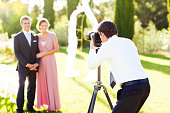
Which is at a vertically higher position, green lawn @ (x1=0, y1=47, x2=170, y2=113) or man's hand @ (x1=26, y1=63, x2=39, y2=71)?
man's hand @ (x1=26, y1=63, x2=39, y2=71)

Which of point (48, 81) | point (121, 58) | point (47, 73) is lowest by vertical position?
point (48, 81)

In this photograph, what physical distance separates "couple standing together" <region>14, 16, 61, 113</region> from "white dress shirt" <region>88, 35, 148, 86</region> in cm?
238

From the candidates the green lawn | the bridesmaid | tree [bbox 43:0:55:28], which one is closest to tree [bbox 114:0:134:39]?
the green lawn

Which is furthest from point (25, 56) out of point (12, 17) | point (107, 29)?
point (12, 17)

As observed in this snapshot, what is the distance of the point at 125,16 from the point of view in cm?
1747

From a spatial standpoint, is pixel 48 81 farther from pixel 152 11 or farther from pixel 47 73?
pixel 152 11

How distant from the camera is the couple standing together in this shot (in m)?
4.85

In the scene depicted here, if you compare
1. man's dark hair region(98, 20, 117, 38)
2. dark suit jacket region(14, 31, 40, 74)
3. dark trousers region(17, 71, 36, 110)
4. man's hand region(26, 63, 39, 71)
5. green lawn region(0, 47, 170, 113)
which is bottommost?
green lawn region(0, 47, 170, 113)

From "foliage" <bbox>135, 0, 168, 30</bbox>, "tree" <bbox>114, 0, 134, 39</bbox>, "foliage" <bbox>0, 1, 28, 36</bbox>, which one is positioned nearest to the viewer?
"tree" <bbox>114, 0, 134, 39</bbox>

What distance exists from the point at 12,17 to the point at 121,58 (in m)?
30.6

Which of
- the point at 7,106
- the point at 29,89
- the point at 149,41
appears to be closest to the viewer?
the point at 29,89

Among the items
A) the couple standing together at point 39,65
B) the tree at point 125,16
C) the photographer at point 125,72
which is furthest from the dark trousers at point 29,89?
the tree at point 125,16

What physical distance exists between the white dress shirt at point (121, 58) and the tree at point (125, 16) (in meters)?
15.0

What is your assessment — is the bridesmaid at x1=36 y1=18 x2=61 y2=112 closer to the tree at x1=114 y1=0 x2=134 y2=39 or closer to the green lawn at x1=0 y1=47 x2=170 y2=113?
the green lawn at x1=0 y1=47 x2=170 y2=113
